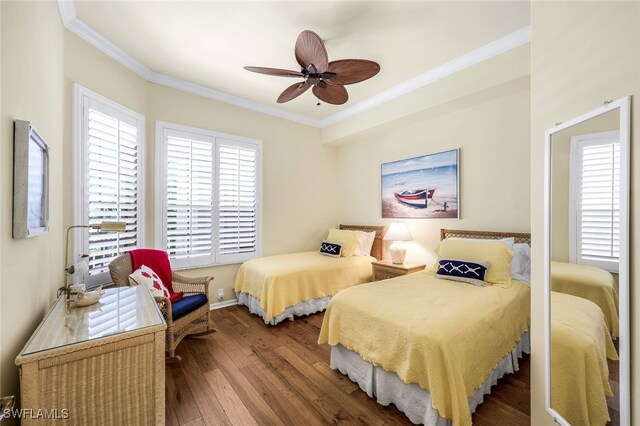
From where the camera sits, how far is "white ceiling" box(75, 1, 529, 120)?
7.01 feet

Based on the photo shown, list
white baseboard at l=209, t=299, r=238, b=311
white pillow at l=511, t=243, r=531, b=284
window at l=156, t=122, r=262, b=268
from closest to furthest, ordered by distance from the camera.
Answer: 1. white pillow at l=511, t=243, r=531, b=284
2. window at l=156, t=122, r=262, b=268
3. white baseboard at l=209, t=299, r=238, b=311

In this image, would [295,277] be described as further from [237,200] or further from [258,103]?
[258,103]

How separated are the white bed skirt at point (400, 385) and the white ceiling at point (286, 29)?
287 cm

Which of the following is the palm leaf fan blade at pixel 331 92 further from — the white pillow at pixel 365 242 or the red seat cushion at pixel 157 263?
the red seat cushion at pixel 157 263

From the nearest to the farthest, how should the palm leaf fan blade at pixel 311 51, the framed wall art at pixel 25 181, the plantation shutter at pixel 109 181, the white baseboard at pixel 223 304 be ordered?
the framed wall art at pixel 25 181, the palm leaf fan blade at pixel 311 51, the plantation shutter at pixel 109 181, the white baseboard at pixel 223 304

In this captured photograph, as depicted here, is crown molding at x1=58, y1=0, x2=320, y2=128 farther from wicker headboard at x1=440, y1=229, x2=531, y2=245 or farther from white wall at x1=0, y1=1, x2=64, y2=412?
wicker headboard at x1=440, y1=229, x2=531, y2=245

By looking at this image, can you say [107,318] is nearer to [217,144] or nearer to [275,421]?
[275,421]

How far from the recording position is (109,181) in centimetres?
264

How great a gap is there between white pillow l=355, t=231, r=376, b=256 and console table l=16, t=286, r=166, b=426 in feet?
10.5

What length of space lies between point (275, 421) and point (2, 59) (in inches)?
93.0

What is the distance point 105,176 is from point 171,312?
4.95ft

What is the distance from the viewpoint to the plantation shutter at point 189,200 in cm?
338

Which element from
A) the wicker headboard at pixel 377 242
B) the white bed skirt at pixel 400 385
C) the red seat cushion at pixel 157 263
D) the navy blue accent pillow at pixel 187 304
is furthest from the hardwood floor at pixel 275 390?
the wicker headboard at pixel 377 242

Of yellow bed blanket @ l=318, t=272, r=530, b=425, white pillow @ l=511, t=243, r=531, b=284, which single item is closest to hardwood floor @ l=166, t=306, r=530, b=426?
yellow bed blanket @ l=318, t=272, r=530, b=425
